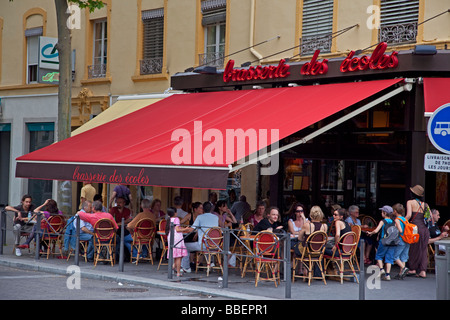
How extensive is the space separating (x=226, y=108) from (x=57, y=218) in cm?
423

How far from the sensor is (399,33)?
51.5ft

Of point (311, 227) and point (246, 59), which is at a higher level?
point (246, 59)

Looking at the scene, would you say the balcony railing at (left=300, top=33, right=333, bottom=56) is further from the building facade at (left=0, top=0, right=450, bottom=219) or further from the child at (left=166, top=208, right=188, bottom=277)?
the child at (left=166, top=208, right=188, bottom=277)

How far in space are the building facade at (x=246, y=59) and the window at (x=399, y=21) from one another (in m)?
0.02

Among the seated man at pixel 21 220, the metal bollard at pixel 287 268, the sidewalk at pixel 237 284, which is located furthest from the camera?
the seated man at pixel 21 220

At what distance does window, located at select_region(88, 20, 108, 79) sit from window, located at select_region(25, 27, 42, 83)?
10.3 feet

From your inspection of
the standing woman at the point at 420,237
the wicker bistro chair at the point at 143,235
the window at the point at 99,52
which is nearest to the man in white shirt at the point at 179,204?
the wicker bistro chair at the point at 143,235

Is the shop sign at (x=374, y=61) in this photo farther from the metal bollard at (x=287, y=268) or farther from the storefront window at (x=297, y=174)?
the metal bollard at (x=287, y=268)

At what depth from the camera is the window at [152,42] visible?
21.1 metres

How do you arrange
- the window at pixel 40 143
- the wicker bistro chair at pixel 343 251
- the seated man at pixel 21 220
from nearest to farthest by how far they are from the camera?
the wicker bistro chair at pixel 343 251, the seated man at pixel 21 220, the window at pixel 40 143

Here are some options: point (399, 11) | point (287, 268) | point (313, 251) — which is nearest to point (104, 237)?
point (313, 251)

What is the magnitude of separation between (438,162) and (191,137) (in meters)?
5.46

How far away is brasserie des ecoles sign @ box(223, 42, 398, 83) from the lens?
14414 mm

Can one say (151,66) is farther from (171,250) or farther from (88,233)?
(171,250)
